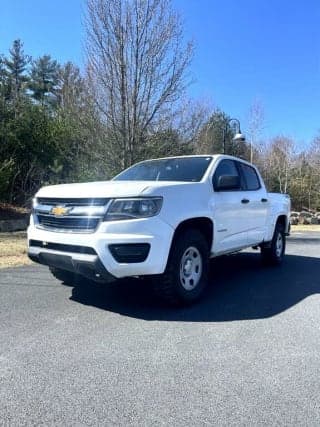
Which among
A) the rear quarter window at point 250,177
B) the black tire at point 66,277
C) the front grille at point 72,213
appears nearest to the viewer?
the front grille at point 72,213

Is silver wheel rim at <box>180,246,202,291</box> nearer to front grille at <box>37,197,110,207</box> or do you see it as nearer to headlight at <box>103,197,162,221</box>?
headlight at <box>103,197,162,221</box>

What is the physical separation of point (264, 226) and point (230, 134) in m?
33.8

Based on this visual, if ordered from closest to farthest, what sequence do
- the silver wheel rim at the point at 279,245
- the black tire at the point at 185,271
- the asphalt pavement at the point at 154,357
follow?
1. the asphalt pavement at the point at 154,357
2. the black tire at the point at 185,271
3. the silver wheel rim at the point at 279,245

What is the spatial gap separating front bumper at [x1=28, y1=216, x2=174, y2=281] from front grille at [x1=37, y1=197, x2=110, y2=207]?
0.25 m

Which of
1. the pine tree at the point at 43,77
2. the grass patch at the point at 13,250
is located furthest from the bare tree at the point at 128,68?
the pine tree at the point at 43,77

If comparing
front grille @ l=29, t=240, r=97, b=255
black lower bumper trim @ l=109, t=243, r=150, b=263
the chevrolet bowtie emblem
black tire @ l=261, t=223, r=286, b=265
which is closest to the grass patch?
front grille @ l=29, t=240, r=97, b=255

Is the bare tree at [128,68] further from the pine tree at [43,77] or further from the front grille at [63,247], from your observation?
the pine tree at [43,77]

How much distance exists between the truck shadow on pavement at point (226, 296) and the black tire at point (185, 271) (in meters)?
0.17

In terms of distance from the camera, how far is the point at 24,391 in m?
3.04

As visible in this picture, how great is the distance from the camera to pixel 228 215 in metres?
6.00

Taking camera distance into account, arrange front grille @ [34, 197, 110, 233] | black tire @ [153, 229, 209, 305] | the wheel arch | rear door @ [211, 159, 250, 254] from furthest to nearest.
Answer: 1. rear door @ [211, 159, 250, 254]
2. the wheel arch
3. black tire @ [153, 229, 209, 305]
4. front grille @ [34, 197, 110, 233]

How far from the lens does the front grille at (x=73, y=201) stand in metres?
4.64

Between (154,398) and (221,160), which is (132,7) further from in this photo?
(154,398)

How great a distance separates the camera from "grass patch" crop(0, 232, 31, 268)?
7.73 m
